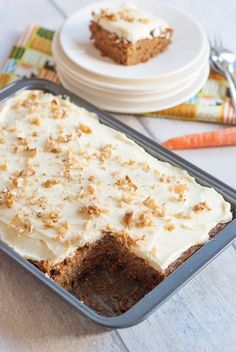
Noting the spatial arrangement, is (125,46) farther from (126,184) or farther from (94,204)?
(94,204)

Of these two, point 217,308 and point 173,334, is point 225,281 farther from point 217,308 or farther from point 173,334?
point 173,334

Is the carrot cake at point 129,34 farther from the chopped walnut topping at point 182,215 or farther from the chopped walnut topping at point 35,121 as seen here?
the chopped walnut topping at point 182,215

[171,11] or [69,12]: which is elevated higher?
[171,11]

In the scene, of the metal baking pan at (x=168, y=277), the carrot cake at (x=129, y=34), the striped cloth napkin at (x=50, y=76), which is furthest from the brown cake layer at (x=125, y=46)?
the metal baking pan at (x=168, y=277)

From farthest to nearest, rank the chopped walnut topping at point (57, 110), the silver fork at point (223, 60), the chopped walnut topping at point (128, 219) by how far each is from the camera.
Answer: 1. the silver fork at point (223, 60)
2. the chopped walnut topping at point (57, 110)
3. the chopped walnut topping at point (128, 219)

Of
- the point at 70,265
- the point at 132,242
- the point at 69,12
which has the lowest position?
the point at 69,12

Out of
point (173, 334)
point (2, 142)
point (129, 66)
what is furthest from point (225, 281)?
point (129, 66)

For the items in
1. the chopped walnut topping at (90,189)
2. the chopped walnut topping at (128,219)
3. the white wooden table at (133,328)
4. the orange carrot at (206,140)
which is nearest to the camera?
the white wooden table at (133,328)
